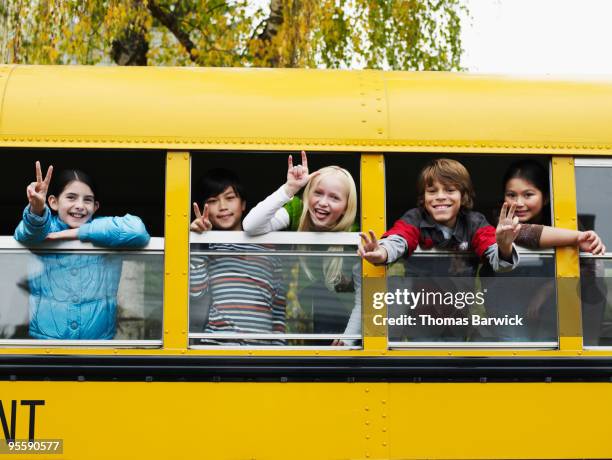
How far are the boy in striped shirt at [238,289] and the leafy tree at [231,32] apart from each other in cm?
490

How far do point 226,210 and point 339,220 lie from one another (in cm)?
53

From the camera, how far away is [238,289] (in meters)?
3.89

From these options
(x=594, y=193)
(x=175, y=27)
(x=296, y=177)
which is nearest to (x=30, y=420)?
(x=296, y=177)

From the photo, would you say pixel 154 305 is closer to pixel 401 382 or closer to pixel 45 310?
pixel 45 310

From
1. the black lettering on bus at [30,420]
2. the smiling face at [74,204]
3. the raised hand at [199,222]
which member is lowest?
the black lettering on bus at [30,420]

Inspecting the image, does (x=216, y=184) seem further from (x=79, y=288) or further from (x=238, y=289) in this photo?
(x=79, y=288)

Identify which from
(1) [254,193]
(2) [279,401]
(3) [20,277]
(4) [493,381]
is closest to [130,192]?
(1) [254,193]

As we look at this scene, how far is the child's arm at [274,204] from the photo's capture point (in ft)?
12.6

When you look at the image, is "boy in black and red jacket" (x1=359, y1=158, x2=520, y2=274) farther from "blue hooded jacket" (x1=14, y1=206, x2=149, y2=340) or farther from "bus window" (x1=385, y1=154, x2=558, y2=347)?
"blue hooded jacket" (x1=14, y1=206, x2=149, y2=340)

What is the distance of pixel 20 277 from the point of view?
12.7 ft

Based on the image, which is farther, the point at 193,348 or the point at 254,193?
the point at 254,193

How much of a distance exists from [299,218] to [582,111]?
4.68 feet

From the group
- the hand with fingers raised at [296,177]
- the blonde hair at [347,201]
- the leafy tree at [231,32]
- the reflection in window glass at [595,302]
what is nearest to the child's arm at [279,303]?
the blonde hair at [347,201]

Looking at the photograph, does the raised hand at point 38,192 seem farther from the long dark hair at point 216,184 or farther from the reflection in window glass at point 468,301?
the reflection in window glass at point 468,301
